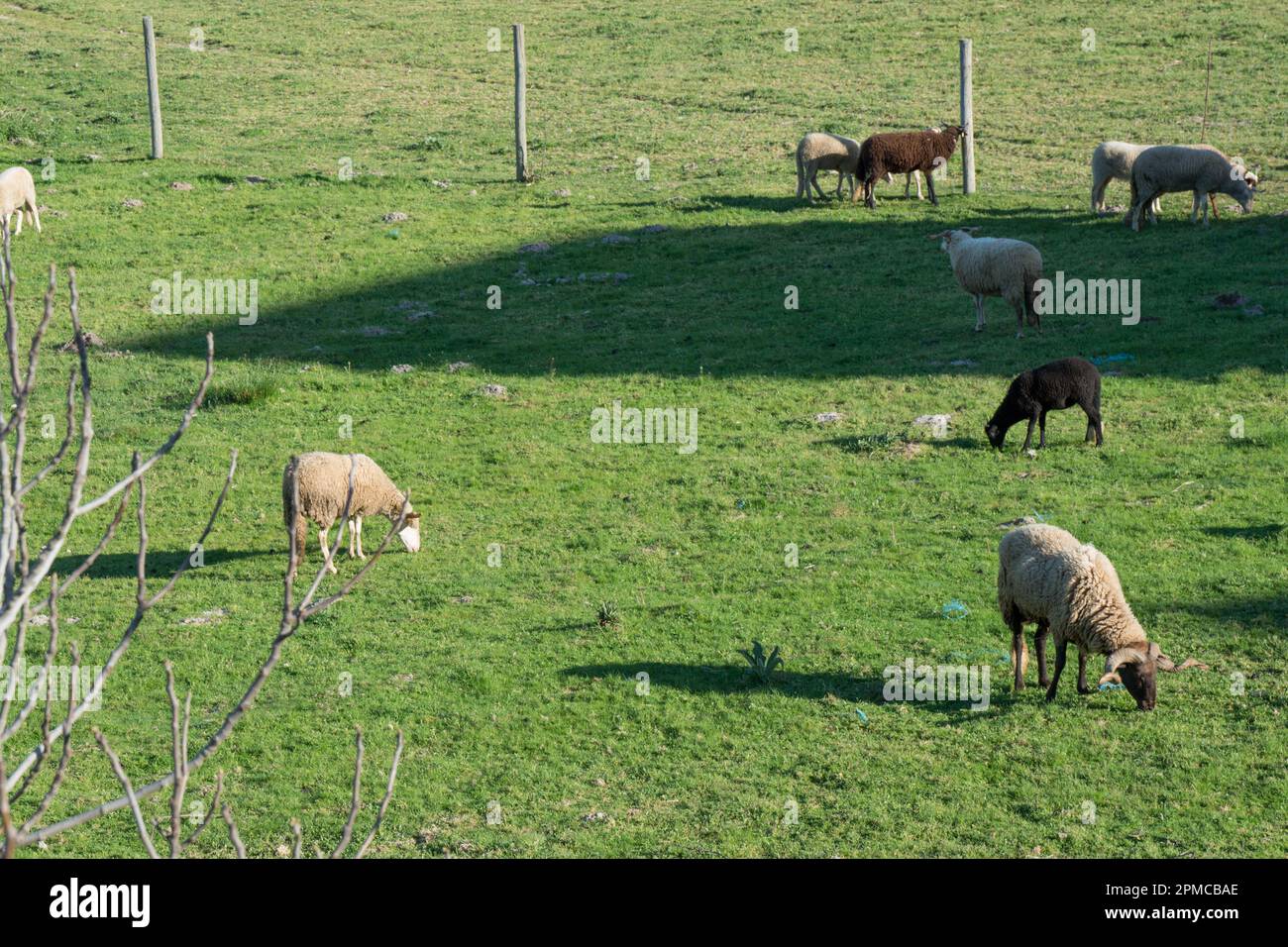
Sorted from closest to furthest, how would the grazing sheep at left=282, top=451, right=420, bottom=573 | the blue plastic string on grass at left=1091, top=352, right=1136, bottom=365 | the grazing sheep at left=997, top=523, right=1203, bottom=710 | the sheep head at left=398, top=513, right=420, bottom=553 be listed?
1. the grazing sheep at left=997, top=523, right=1203, bottom=710
2. the grazing sheep at left=282, top=451, right=420, bottom=573
3. the sheep head at left=398, top=513, right=420, bottom=553
4. the blue plastic string on grass at left=1091, top=352, right=1136, bottom=365

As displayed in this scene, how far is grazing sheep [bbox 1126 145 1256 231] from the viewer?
94.2 ft

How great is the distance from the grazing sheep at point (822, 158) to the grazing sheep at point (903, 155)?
56cm

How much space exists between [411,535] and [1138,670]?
27.5 feet

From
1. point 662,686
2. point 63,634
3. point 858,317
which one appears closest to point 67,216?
point 858,317

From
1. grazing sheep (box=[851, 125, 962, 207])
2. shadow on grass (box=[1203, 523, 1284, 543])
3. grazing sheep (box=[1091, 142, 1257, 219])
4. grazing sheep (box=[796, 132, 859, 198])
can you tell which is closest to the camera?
shadow on grass (box=[1203, 523, 1284, 543])

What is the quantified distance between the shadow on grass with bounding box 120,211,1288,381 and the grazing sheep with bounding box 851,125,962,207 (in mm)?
788

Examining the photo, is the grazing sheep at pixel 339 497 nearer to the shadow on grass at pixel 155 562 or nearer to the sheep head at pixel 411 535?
the sheep head at pixel 411 535

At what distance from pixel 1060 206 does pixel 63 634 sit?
74.6 ft

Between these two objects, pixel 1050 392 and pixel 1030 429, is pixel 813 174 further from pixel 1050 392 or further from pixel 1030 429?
pixel 1050 392

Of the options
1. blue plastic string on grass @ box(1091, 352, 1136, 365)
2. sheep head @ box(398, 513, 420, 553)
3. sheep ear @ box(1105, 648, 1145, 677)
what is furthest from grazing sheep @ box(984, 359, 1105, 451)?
sheep head @ box(398, 513, 420, 553)

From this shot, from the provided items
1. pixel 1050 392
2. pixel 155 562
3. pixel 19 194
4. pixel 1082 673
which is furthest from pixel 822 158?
pixel 1082 673

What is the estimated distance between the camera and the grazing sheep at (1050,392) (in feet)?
63.8

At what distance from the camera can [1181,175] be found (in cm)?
2877

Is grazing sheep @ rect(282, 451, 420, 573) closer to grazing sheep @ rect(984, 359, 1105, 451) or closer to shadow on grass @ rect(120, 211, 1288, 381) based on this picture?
shadow on grass @ rect(120, 211, 1288, 381)
